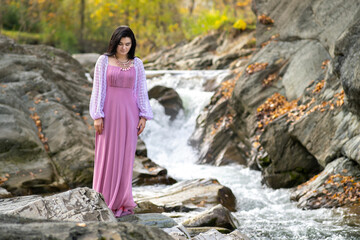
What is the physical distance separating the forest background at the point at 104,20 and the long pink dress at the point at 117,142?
57.3 feet

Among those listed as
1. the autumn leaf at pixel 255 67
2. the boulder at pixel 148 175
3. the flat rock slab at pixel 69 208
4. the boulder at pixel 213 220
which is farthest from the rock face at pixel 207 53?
the flat rock slab at pixel 69 208

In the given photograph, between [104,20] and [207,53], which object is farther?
[104,20]

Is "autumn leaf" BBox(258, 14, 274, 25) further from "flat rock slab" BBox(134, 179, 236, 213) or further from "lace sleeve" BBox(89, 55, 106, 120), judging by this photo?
"lace sleeve" BBox(89, 55, 106, 120)

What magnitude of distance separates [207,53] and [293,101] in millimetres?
11331

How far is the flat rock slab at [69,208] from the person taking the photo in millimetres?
3602

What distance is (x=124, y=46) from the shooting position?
4840mm

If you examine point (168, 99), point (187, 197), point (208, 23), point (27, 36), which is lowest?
point (187, 197)

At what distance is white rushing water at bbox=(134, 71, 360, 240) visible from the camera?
5969mm

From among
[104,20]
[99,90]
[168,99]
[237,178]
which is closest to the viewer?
[99,90]

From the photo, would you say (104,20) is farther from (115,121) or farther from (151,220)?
(151,220)

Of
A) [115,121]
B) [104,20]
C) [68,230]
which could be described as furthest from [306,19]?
[104,20]

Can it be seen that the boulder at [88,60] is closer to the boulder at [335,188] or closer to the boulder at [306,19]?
the boulder at [306,19]

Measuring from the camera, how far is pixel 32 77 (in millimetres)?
10656

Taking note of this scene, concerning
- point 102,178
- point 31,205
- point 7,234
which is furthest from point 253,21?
point 7,234
